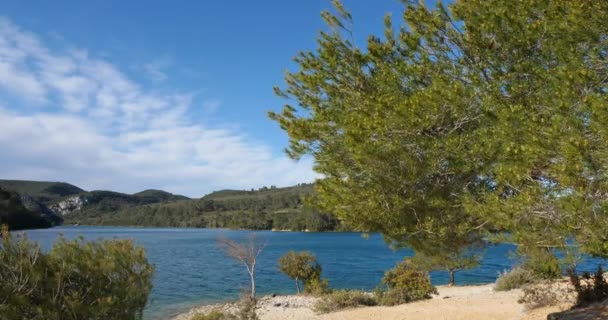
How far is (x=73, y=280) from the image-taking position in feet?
25.4

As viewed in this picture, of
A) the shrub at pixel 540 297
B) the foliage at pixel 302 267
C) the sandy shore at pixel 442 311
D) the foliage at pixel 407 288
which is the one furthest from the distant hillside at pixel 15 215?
the shrub at pixel 540 297

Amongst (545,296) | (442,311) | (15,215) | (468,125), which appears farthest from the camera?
(15,215)

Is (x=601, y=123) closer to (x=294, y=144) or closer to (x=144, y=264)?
(x=294, y=144)

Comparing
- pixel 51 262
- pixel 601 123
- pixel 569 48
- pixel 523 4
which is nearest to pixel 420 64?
pixel 523 4

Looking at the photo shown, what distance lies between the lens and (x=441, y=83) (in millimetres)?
6988

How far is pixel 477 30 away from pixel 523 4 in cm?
76

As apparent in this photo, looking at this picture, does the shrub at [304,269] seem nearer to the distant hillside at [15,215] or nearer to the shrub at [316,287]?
the shrub at [316,287]

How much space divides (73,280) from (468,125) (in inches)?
273

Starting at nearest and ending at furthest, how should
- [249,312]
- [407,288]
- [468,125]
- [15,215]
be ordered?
[468,125]
[249,312]
[407,288]
[15,215]

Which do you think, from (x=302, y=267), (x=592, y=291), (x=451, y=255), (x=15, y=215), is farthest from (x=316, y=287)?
Result: (x=15, y=215)

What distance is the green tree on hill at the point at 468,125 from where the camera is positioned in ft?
18.4

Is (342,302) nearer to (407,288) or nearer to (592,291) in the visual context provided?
(407,288)

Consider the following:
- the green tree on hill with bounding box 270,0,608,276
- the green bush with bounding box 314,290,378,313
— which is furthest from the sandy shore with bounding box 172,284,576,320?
the green tree on hill with bounding box 270,0,608,276

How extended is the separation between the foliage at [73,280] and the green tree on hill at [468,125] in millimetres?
3598
